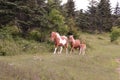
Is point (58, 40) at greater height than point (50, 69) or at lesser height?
greater

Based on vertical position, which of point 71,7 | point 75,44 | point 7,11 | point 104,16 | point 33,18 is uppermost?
point 71,7

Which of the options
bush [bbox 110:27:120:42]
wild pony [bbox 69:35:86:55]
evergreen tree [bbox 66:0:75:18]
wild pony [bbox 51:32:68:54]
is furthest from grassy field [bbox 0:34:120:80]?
evergreen tree [bbox 66:0:75:18]

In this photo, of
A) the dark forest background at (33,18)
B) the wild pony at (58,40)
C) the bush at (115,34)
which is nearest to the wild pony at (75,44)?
the wild pony at (58,40)

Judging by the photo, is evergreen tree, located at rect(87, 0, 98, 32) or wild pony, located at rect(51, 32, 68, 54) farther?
evergreen tree, located at rect(87, 0, 98, 32)

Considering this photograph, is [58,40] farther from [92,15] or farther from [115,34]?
[92,15]

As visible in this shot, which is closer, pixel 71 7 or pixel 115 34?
pixel 115 34

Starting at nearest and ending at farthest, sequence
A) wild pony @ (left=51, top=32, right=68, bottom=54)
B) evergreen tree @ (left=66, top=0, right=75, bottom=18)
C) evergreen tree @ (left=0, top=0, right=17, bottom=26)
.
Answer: wild pony @ (left=51, top=32, right=68, bottom=54)
evergreen tree @ (left=0, top=0, right=17, bottom=26)
evergreen tree @ (left=66, top=0, right=75, bottom=18)

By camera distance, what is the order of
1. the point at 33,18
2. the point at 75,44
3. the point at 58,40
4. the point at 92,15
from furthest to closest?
1. the point at 92,15
2. the point at 33,18
3. the point at 75,44
4. the point at 58,40

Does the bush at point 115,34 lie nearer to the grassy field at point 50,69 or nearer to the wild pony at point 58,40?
the grassy field at point 50,69

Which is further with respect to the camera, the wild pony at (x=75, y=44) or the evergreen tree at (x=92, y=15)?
the evergreen tree at (x=92, y=15)

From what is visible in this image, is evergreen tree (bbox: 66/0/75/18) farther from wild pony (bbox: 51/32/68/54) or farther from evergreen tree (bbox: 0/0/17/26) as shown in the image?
wild pony (bbox: 51/32/68/54)

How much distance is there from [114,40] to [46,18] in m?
23.2

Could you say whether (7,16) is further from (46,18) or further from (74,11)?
(74,11)

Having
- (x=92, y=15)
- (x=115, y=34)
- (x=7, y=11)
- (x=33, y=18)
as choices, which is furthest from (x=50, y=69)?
(x=92, y=15)
